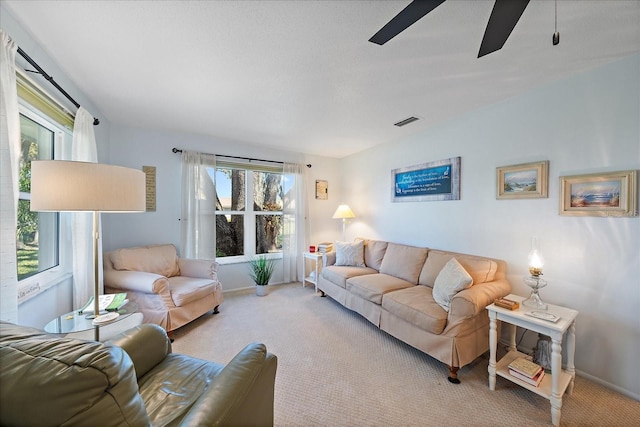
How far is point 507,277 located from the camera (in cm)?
231

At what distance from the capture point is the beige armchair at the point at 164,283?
7.55 feet

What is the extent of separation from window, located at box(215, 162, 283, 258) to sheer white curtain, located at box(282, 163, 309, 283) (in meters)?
0.17

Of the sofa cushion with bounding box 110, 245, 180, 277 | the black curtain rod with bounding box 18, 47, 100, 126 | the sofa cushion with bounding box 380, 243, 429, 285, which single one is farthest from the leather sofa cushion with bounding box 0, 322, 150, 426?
the sofa cushion with bounding box 380, 243, 429, 285

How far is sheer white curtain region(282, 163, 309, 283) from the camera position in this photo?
163 inches

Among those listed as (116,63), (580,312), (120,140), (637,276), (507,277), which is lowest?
(580,312)

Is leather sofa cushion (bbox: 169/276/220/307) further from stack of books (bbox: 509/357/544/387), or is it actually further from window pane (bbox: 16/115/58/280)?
stack of books (bbox: 509/357/544/387)

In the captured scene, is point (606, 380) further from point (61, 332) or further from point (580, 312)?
point (61, 332)

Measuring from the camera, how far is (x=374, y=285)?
2.66 meters

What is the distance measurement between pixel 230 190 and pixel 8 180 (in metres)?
2.66

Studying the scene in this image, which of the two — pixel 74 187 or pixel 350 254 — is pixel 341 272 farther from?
pixel 74 187

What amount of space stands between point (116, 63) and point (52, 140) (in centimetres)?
98

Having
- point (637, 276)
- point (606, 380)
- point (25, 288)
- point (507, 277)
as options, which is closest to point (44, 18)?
point (25, 288)

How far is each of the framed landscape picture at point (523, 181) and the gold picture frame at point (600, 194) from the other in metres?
0.13

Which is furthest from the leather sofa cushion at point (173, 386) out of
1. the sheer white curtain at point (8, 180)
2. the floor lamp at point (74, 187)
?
the floor lamp at point (74, 187)
